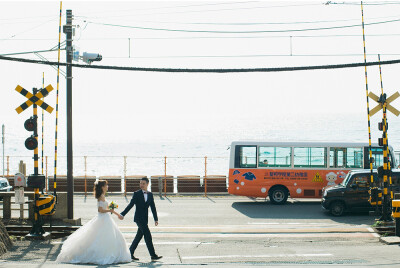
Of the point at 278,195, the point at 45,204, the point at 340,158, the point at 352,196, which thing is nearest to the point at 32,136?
the point at 45,204

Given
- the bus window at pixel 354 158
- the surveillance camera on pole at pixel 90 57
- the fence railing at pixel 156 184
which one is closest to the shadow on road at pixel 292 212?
the bus window at pixel 354 158

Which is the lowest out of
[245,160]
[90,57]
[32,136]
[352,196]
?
[352,196]

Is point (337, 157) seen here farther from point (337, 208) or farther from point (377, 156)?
point (337, 208)

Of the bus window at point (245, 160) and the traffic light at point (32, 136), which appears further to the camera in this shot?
the bus window at point (245, 160)

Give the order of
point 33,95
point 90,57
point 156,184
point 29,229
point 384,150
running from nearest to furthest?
1. point 33,95
2. point 29,229
3. point 384,150
4. point 90,57
5. point 156,184

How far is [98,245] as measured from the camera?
11.0 metres

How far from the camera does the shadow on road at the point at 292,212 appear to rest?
20.0m

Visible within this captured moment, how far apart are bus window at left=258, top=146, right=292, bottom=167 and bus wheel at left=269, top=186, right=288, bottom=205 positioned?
1.04 m

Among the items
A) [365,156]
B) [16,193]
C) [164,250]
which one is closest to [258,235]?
[164,250]

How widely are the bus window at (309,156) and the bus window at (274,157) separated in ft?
1.26

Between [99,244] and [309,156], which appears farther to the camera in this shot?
[309,156]

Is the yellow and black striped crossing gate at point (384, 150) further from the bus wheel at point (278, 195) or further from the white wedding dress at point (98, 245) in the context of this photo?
the white wedding dress at point (98, 245)

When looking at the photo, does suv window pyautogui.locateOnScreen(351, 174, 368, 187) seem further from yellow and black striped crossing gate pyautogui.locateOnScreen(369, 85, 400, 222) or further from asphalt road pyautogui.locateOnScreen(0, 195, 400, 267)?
yellow and black striped crossing gate pyautogui.locateOnScreen(369, 85, 400, 222)

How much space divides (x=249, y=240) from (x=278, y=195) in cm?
947
